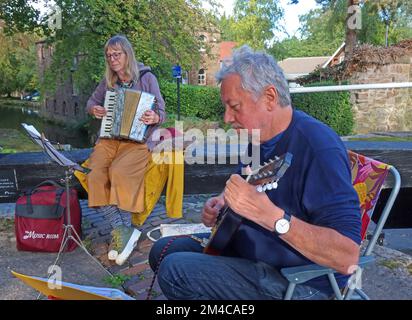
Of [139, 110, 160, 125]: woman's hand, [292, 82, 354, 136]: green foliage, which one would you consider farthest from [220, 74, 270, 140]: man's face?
[292, 82, 354, 136]: green foliage

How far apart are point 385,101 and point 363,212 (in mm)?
11353

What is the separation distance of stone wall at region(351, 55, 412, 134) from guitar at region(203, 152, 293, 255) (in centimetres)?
1141

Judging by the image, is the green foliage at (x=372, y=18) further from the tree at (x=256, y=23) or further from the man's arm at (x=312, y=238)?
the man's arm at (x=312, y=238)

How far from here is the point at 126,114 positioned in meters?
3.67

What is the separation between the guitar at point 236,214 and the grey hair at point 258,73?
32 cm

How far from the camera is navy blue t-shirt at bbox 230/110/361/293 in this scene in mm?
1570

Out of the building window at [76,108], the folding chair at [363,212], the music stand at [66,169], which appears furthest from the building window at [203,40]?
the building window at [76,108]

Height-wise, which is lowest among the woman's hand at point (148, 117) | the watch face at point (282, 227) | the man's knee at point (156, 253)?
the man's knee at point (156, 253)

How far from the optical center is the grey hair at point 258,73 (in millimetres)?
1790

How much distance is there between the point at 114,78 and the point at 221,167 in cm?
143

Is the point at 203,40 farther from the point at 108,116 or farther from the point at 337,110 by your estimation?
the point at 108,116

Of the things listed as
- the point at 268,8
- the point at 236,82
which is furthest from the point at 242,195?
the point at 268,8

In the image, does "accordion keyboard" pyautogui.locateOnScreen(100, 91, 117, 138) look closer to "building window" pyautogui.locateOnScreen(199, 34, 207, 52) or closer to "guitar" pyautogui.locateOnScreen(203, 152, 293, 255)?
"guitar" pyautogui.locateOnScreen(203, 152, 293, 255)
